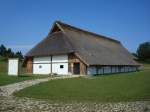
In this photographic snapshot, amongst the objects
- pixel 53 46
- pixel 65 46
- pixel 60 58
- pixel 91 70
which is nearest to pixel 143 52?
pixel 53 46

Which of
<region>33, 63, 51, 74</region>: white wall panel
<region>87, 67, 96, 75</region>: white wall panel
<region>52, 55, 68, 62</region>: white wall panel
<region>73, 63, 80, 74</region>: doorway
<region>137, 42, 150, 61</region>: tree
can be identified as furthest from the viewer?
<region>137, 42, 150, 61</region>: tree

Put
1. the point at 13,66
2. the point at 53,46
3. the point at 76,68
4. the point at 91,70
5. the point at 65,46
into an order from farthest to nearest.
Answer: the point at 53,46 → the point at 65,46 → the point at 76,68 → the point at 91,70 → the point at 13,66

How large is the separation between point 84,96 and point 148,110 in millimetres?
4685

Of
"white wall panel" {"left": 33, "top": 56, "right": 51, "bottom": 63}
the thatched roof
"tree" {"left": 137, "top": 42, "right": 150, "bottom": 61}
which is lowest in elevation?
"white wall panel" {"left": 33, "top": 56, "right": 51, "bottom": 63}

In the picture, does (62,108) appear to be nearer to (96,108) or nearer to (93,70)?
(96,108)

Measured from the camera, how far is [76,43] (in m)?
35.2

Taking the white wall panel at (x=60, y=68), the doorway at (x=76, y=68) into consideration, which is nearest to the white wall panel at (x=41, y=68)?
the white wall panel at (x=60, y=68)

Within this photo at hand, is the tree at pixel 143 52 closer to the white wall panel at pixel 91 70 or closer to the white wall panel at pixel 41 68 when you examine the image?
the white wall panel at pixel 91 70

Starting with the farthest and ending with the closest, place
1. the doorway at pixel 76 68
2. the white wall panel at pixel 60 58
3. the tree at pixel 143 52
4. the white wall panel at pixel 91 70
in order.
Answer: the tree at pixel 143 52, the white wall panel at pixel 60 58, the doorway at pixel 76 68, the white wall panel at pixel 91 70

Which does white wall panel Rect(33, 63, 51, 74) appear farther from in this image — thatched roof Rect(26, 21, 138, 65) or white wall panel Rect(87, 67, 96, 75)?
white wall panel Rect(87, 67, 96, 75)

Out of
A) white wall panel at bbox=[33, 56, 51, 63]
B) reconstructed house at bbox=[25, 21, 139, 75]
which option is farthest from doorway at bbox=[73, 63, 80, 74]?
white wall panel at bbox=[33, 56, 51, 63]

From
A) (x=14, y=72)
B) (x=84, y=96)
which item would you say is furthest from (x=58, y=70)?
(x=84, y=96)

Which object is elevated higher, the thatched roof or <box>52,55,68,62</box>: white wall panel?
the thatched roof

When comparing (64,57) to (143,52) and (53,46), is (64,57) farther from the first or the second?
(143,52)
